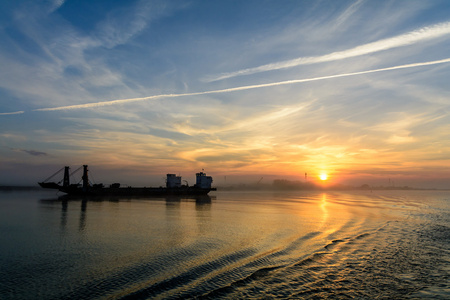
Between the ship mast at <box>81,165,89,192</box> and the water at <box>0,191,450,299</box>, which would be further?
the ship mast at <box>81,165,89,192</box>

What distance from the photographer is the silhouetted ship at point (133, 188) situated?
104812mm

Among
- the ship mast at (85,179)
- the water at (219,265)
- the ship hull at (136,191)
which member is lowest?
Answer: the water at (219,265)

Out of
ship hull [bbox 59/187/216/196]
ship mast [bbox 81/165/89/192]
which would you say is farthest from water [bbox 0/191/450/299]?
ship mast [bbox 81/165/89/192]

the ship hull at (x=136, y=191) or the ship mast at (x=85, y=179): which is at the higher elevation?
the ship mast at (x=85, y=179)

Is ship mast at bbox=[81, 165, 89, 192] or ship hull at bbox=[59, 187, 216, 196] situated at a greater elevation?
ship mast at bbox=[81, 165, 89, 192]

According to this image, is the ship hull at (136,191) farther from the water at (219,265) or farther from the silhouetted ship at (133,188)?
the water at (219,265)

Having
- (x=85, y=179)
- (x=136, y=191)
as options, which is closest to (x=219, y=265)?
(x=136, y=191)

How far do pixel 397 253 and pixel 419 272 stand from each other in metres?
4.74

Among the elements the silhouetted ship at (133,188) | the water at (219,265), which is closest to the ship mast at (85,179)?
the silhouetted ship at (133,188)

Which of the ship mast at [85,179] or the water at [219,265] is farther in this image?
the ship mast at [85,179]

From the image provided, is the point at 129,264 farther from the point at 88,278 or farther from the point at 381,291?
the point at 381,291

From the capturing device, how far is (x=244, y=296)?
1146 centimetres

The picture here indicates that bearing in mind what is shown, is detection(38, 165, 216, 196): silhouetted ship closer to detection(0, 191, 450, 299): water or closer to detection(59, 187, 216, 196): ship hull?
detection(59, 187, 216, 196): ship hull

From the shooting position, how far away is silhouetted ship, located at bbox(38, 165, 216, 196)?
344ft
